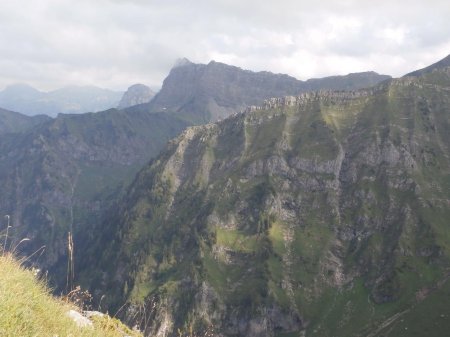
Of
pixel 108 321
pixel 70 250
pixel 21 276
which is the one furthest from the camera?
pixel 108 321

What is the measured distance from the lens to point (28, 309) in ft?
30.7

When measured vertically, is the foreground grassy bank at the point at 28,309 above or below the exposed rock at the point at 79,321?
above

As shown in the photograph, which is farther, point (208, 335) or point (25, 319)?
point (208, 335)

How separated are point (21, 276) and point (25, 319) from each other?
7.41 feet

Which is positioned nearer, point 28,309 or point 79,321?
point 28,309

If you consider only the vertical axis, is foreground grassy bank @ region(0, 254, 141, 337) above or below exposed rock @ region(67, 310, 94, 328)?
above

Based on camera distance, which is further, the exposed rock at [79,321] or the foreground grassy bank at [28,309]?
the exposed rock at [79,321]

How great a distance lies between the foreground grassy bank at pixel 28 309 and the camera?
849 centimetres

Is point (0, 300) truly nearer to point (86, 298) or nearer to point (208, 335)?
point (86, 298)

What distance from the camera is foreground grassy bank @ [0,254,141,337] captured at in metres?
8.49

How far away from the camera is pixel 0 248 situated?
1327 cm

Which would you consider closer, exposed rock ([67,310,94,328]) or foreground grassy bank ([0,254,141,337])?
foreground grassy bank ([0,254,141,337])

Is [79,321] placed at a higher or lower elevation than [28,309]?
lower

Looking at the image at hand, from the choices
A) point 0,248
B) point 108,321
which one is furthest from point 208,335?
point 0,248
